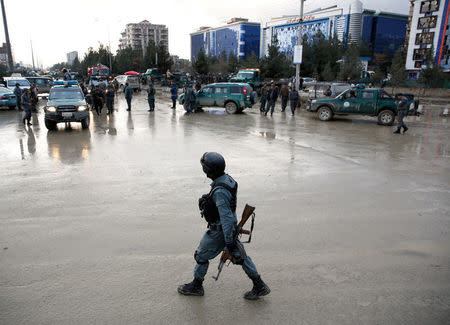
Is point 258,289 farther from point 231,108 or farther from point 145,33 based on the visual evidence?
point 145,33

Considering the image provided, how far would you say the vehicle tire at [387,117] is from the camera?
16125mm

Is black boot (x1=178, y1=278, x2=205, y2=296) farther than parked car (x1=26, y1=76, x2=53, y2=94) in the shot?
No

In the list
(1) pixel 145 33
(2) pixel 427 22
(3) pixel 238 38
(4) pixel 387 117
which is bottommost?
(4) pixel 387 117

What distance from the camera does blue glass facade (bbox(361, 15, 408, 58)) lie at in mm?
87188

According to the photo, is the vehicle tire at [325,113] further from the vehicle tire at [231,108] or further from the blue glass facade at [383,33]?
the blue glass facade at [383,33]

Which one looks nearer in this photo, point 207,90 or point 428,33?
point 207,90

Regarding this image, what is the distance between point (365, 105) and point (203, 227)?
13.8 meters

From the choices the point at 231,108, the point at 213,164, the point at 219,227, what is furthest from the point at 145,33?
the point at 219,227

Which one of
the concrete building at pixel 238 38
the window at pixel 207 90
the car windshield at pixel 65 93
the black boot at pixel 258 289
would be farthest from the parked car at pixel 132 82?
the concrete building at pixel 238 38

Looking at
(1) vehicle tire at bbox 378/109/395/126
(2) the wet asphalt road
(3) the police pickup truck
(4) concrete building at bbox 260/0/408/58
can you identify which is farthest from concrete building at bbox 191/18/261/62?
(2) the wet asphalt road

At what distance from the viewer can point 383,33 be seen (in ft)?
295

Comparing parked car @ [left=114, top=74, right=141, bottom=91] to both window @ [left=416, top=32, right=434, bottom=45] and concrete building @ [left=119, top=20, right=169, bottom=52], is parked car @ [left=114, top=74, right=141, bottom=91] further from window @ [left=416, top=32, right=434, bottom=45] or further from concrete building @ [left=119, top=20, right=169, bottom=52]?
concrete building @ [left=119, top=20, right=169, bottom=52]

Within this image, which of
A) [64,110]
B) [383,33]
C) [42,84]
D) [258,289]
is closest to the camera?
[258,289]

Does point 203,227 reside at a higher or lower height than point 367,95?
lower
